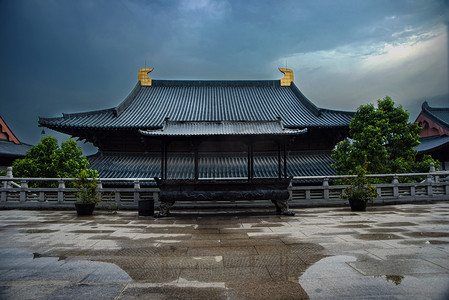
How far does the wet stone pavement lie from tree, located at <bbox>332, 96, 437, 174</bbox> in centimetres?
584

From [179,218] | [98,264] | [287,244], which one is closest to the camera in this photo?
[98,264]

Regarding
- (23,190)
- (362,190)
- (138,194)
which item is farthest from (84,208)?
(362,190)

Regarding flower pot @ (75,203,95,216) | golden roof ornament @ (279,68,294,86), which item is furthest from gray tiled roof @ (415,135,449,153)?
flower pot @ (75,203,95,216)

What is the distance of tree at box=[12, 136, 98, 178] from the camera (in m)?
13.7

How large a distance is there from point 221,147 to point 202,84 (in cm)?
802

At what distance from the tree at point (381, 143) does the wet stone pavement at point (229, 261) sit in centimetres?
584

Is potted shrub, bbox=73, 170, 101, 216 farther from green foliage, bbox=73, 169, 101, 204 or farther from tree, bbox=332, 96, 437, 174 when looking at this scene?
tree, bbox=332, 96, 437, 174

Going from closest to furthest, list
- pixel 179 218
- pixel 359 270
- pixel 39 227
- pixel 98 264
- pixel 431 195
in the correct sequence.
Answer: pixel 359 270, pixel 98 264, pixel 39 227, pixel 179 218, pixel 431 195

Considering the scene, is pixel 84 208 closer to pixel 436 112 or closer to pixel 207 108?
pixel 207 108

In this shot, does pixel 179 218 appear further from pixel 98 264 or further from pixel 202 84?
pixel 202 84

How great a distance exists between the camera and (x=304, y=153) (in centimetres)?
1686

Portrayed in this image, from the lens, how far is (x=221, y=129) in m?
10.7

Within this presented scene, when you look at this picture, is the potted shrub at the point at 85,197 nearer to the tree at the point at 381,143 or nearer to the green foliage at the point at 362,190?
the green foliage at the point at 362,190

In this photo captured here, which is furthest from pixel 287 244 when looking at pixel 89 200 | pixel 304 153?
pixel 304 153
